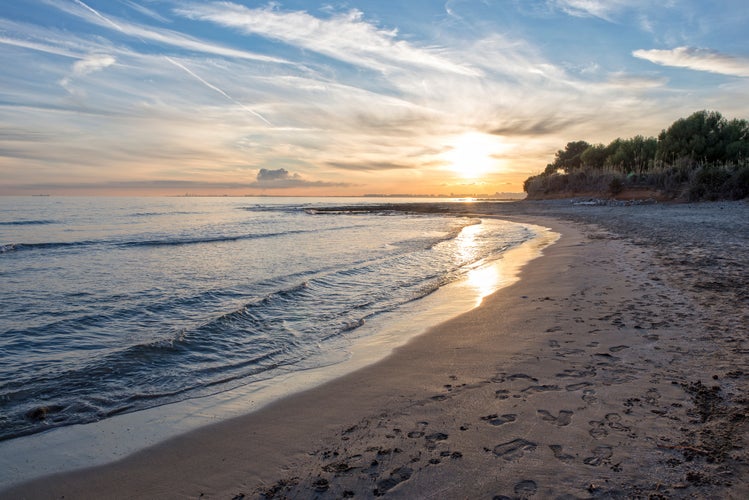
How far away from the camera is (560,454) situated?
3.11 meters

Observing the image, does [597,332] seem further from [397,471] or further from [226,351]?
[226,351]

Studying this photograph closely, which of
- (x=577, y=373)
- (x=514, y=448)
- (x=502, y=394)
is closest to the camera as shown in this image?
(x=514, y=448)

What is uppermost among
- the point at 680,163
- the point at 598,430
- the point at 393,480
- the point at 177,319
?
the point at 680,163

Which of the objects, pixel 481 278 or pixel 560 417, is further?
pixel 481 278

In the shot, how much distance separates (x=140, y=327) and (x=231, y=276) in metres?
5.32

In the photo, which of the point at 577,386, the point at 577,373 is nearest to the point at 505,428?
the point at 577,386

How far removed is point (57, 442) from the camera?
3.96 metres

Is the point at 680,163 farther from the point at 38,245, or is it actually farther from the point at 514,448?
the point at 38,245

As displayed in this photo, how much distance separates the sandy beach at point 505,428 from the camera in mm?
2861

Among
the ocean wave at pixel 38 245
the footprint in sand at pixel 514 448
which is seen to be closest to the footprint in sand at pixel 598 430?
the footprint in sand at pixel 514 448

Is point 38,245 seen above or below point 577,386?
above

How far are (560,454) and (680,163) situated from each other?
5301cm

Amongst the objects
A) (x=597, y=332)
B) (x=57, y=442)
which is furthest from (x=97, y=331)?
(x=597, y=332)

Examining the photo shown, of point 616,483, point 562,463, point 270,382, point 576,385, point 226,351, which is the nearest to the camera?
point 616,483
